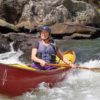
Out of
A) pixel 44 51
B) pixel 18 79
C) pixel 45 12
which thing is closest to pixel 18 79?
pixel 18 79

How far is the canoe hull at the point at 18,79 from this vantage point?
21.1 ft

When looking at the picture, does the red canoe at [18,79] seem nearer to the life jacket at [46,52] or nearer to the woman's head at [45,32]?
the life jacket at [46,52]

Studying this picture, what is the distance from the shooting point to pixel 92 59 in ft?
41.6

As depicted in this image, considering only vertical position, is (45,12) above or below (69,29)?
below

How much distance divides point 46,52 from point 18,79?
4.64ft

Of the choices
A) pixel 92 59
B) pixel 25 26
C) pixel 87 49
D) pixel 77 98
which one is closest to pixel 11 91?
pixel 77 98

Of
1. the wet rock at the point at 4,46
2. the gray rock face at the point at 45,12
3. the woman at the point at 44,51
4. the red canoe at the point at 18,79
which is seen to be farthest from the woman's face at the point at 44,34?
the gray rock face at the point at 45,12

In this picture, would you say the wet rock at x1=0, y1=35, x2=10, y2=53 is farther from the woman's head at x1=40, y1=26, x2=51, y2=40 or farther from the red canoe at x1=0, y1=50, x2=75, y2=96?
the red canoe at x1=0, y1=50, x2=75, y2=96

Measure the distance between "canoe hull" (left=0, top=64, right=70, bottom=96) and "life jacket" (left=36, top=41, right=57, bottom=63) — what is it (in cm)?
75

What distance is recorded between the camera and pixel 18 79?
260 inches

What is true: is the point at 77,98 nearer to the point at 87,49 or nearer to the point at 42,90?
the point at 42,90

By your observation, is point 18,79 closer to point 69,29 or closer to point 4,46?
point 4,46

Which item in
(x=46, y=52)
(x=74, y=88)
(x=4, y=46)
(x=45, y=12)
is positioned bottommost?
(x=45, y=12)

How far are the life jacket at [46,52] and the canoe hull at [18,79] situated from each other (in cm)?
75
